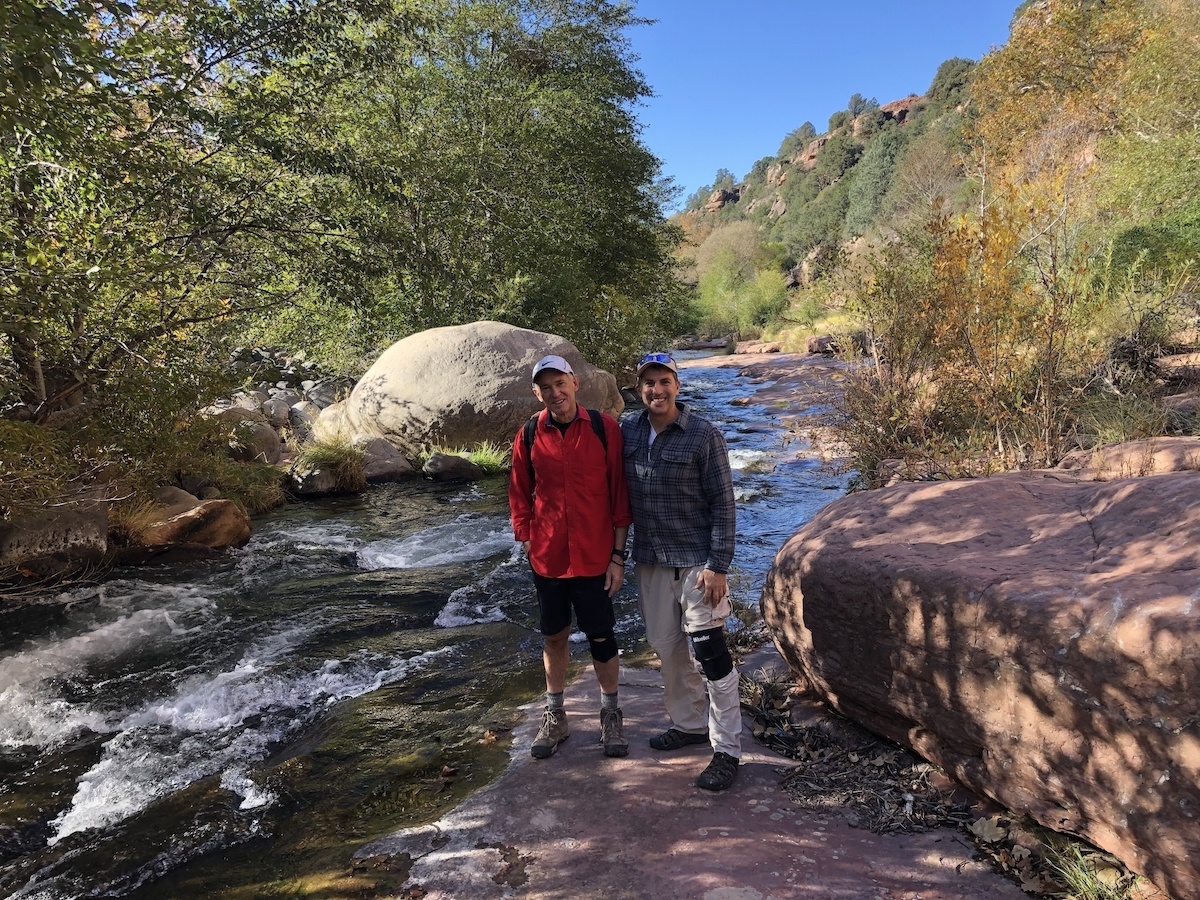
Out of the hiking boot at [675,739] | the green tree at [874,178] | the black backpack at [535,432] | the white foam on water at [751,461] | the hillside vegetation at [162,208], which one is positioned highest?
the green tree at [874,178]

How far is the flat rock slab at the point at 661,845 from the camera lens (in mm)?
2346

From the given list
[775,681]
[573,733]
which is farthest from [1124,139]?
[573,733]

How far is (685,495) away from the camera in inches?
122

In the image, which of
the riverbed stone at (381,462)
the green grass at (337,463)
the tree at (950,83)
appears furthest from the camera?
the tree at (950,83)

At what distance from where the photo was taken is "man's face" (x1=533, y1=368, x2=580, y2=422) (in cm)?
315

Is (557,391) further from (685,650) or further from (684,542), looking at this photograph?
(685,650)

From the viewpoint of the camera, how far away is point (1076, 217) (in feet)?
30.8

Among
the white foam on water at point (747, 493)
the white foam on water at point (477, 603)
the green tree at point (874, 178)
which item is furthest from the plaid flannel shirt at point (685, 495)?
the green tree at point (874, 178)

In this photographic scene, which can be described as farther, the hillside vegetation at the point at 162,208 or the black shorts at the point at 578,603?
the hillside vegetation at the point at 162,208

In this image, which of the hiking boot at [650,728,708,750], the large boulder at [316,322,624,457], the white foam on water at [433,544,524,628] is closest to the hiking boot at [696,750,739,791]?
the hiking boot at [650,728,708,750]

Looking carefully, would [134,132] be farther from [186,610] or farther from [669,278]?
[669,278]

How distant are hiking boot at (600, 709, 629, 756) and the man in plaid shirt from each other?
0.17 m

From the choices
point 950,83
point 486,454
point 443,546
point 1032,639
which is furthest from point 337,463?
point 950,83

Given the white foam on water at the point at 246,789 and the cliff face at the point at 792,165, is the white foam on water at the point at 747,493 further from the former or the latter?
the cliff face at the point at 792,165
